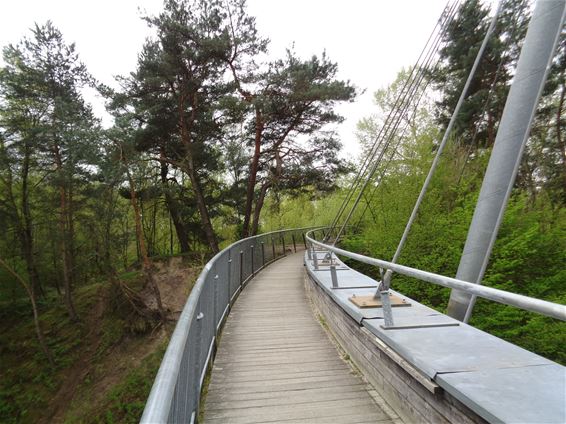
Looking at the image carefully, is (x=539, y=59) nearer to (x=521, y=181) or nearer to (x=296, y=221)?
(x=521, y=181)

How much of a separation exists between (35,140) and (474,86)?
59.2 ft

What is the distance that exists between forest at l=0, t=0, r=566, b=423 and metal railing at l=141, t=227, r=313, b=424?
4.31 meters

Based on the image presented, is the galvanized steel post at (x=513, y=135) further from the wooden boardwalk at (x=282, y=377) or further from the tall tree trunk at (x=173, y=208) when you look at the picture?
the tall tree trunk at (x=173, y=208)

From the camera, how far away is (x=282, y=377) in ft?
12.5

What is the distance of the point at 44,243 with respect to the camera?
739 inches

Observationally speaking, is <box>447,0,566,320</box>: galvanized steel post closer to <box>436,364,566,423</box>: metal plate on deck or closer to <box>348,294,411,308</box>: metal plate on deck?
<box>348,294,411,308</box>: metal plate on deck

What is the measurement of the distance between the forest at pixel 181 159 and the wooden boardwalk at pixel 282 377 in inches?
193

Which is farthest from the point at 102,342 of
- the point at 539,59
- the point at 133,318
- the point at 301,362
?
the point at 539,59

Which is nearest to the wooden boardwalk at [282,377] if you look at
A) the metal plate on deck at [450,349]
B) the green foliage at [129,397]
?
the metal plate on deck at [450,349]

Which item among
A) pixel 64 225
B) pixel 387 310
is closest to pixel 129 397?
pixel 64 225

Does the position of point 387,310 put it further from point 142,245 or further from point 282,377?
point 142,245

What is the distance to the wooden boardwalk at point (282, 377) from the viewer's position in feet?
10.1

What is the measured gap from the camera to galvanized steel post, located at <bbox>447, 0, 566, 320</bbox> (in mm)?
3393

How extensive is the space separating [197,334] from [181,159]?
1426 centimetres
